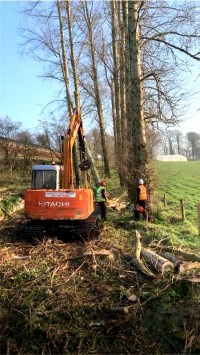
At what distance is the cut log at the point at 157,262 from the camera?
7.59 metres

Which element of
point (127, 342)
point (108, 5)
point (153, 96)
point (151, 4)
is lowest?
point (127, 342)

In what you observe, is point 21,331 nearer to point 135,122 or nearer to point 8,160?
point 135,122

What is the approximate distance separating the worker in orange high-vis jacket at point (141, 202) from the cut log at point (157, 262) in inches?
193

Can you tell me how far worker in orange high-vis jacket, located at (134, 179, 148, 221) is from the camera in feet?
43.6

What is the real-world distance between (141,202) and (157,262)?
5716 mm

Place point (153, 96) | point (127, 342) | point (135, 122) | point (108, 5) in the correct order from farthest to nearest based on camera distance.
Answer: point (108, 5)
point (153, 96)
point (135, 122)
point (127, 342)

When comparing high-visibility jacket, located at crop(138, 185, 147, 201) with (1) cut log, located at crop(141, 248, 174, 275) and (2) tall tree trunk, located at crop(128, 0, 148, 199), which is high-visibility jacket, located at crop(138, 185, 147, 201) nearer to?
(2) tall tree trunk, located at crop(128, 0, 148, 199)

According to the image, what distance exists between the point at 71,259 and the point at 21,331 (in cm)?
209

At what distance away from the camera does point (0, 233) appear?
38.2 feet

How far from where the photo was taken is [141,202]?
13.5 m

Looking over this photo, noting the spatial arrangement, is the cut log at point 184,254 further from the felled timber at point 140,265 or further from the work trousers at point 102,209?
the work trousers at point 102,209

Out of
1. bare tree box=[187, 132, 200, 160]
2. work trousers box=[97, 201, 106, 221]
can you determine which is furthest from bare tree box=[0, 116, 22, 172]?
bare tree box=[187, 132, 200, 160]

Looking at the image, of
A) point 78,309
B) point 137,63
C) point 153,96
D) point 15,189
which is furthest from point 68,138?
point 15,189

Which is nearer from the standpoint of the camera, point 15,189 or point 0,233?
point 0,233
